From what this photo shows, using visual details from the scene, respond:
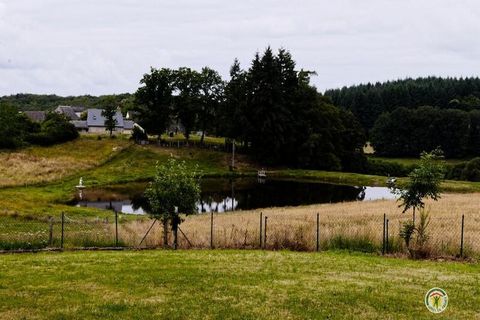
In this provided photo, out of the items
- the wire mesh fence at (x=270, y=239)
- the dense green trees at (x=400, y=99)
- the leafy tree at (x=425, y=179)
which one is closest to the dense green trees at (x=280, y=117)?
the wire mesh fence at (x=270, y=239)

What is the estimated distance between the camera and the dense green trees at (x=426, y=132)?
127 metres

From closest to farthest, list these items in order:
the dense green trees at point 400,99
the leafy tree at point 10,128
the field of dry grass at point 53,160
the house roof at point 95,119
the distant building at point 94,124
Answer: the field of dry grass at point 53,160
the leafy tree at point 10,128
the distant building at point 94,124
the house roof at point 95,119
the dense green trees at point 400,99

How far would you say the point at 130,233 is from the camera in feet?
95.3

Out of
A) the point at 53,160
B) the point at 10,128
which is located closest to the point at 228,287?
the point at 53,160

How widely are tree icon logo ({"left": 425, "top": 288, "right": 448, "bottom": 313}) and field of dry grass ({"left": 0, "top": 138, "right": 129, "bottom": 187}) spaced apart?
55496 millimetres

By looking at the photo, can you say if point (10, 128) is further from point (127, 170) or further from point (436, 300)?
point (436, 300)

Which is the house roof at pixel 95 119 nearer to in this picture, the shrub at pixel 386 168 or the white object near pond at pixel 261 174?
the white object near pond at pixel 261 174

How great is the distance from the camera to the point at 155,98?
9481 cm

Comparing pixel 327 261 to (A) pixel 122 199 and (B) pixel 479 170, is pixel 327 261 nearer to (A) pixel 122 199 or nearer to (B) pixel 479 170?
(A) pixel 122 199

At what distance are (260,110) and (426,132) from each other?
58769mm

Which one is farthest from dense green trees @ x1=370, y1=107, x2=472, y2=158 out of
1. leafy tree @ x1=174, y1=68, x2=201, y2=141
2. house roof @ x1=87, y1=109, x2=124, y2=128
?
house roof @ x1=87, y1=109, x2=124, y2=128

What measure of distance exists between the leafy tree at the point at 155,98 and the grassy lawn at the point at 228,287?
236 ft

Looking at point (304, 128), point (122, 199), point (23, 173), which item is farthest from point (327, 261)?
point (304, 128)

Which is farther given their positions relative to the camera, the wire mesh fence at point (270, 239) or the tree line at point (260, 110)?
the tree line at point (260, 110)
